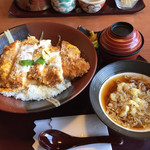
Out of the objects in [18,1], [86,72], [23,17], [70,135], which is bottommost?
[70,135]

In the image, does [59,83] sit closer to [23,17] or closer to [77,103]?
[77,103]

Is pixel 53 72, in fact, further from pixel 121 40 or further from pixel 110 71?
pixel 121 40

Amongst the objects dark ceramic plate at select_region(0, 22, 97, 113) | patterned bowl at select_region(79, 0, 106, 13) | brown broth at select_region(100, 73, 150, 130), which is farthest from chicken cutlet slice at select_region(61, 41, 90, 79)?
patterned bowl at select_region(79, 0, 106, 13)

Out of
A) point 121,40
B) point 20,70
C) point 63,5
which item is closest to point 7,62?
point 20,70

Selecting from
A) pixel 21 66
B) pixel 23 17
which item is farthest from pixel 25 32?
pixel 23 17

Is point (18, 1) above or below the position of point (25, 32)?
above

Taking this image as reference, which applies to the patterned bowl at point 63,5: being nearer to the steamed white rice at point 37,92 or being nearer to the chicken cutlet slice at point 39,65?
the chicken cutlet slice at point 39,65

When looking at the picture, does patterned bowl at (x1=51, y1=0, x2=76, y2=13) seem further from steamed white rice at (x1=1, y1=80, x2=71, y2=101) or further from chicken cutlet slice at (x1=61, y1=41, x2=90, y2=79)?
steamed white rice at (x1=1, y1=80, x2=71, y2=101)

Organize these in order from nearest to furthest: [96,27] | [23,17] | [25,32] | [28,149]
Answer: [28,149] → [25,32] → [96,27] → [23,17]

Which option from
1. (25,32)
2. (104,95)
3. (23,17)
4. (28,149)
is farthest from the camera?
(23,17)
